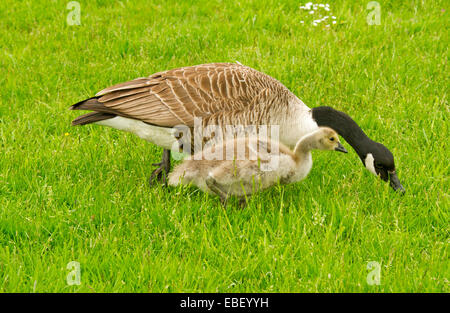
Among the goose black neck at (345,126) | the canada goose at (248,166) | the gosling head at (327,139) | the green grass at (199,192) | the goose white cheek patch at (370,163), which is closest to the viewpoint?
the green grass at (199,192)

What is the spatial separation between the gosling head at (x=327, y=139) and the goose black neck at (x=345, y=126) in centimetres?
34

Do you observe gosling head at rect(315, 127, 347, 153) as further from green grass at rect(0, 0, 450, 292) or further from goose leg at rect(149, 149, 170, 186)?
goose leg at rect(149, 149, 170, 186)

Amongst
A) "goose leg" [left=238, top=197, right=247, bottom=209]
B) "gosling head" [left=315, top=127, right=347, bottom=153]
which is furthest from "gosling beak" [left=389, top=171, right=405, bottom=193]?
"goose leg" [left=238, top=197, right=247, bottom=209]

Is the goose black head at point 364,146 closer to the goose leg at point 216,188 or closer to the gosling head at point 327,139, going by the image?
the gosling head at point 327,139

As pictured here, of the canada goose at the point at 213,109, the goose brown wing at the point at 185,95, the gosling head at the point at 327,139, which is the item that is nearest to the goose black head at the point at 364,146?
the canada goose at the point at 213,109

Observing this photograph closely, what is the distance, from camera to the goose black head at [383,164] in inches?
203

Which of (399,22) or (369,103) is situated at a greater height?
(399,22)

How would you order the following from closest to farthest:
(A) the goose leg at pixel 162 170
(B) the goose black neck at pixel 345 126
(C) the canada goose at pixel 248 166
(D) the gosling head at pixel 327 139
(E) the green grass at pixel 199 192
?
(E) the green grass at pixel 199 192 < (C) the canada goose at pixel 248 166 < (D) the gosling head at pixel 327 139 < (B) the goose black neck at pixel 345 126 < (A) the goose leg at pixel 162 170

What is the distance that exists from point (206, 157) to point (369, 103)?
312 centimetres

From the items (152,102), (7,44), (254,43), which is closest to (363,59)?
(254,43)

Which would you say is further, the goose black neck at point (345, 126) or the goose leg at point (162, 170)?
the goose leg at point (162, 170)

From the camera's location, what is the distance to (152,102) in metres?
5.59

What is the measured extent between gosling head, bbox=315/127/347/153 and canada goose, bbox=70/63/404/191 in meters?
0.37
